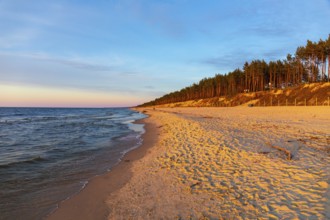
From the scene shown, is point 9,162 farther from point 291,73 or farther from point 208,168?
point 291,73

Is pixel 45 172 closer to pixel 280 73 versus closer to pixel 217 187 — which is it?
pixel 217 187

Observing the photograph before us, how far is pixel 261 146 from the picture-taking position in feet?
34.1

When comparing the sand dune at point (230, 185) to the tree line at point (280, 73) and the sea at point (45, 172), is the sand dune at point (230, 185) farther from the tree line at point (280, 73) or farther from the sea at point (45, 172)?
the tree line at point (280, 73)

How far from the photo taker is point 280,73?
78.4 m

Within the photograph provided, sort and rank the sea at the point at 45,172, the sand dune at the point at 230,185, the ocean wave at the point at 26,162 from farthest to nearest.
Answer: the ocean wave at the point at 26,162 → the sea at the point at 45,172 → the sand dune at the point at 230,185

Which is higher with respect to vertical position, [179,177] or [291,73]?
[291,73]

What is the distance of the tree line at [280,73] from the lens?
61.6 m

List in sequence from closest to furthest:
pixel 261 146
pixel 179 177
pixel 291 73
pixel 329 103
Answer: pixel 179 177, pixel 261 146, pixel 329 103, pixel 291 73

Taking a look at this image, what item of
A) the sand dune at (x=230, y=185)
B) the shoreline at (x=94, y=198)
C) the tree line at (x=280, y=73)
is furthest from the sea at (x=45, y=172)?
the tree line at (x=280, y=73)

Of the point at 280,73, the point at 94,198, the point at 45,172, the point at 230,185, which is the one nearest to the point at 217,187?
the point at 230,185

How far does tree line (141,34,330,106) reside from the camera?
61.6m

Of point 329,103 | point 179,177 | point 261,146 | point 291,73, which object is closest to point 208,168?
point 179,177

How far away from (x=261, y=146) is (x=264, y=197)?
5.48 metres

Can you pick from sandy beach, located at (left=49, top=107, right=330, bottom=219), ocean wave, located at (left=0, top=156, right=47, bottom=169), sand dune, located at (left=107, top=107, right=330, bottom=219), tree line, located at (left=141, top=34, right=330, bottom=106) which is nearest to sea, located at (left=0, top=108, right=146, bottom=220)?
ocean wave, located at (left=0, top=156, right=47, bottom=169)
